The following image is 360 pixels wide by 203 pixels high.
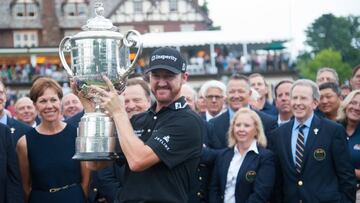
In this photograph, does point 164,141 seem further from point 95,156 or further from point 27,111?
point 27,111

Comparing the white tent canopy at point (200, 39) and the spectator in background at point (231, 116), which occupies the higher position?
the white tent canopy at point (200, 39)

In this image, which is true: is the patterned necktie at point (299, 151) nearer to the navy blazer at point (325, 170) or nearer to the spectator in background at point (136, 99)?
the navy blazer at point (325, 170)

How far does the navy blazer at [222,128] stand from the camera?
6887 mm

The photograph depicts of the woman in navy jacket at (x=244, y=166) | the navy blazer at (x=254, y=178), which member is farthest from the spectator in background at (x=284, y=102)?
the navy blazer at (x=254, y=178)

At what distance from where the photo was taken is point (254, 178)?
20.5ft

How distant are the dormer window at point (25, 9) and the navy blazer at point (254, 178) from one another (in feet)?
169

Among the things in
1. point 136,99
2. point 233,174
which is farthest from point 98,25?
point 233,174

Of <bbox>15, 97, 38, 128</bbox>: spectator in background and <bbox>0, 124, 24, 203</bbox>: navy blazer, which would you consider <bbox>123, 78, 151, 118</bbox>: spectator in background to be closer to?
<bbox>0, 124, 24, 203</bbox>: navy blazer

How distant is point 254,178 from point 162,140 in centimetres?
233


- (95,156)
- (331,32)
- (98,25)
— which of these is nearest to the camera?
(95,156)

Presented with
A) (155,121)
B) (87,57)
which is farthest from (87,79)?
(155,121)

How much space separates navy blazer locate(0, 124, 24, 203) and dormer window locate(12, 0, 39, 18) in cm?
5186

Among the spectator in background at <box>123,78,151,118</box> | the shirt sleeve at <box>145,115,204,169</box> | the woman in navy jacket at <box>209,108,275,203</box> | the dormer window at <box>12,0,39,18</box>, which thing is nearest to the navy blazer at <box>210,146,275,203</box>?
the woman in navy jacket at <box>209,108,275,203</box>

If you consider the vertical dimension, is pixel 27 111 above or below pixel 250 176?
above
